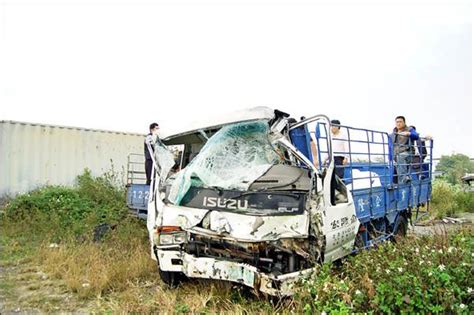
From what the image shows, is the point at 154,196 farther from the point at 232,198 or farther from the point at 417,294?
the point at 417,294

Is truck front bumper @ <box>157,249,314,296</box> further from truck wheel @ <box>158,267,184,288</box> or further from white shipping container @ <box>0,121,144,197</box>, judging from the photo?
white shipping container @ <box>0,121,144,197</box>

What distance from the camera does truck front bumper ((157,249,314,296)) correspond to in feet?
12.2

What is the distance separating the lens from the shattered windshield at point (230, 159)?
4.42 metres

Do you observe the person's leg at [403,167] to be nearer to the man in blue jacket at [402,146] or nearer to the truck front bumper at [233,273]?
the man in blue jacket at [402,146]

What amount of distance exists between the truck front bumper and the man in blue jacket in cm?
378

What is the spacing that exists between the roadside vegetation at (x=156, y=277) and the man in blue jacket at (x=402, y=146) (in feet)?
5.86

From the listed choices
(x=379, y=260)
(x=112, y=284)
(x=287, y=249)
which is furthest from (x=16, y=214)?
(x=379, y=260)

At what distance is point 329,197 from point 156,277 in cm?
267

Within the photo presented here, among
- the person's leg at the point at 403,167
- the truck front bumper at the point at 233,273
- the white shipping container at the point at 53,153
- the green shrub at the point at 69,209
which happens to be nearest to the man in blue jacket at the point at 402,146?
the person's leg at the point at 403,167

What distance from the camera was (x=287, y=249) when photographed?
3854 millimetres

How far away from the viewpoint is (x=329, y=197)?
4.19 meters

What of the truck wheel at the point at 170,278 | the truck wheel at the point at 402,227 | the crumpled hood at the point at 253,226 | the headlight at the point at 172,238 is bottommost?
the truck wheel at the point at 170,278

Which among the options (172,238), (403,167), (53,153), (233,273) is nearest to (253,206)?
(233,273)

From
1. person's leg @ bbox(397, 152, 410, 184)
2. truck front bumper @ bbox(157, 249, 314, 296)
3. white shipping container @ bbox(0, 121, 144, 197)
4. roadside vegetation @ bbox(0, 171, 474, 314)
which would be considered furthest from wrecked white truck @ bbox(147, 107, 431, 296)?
white shipping container @ bbox(0, 121, 144, 197)
